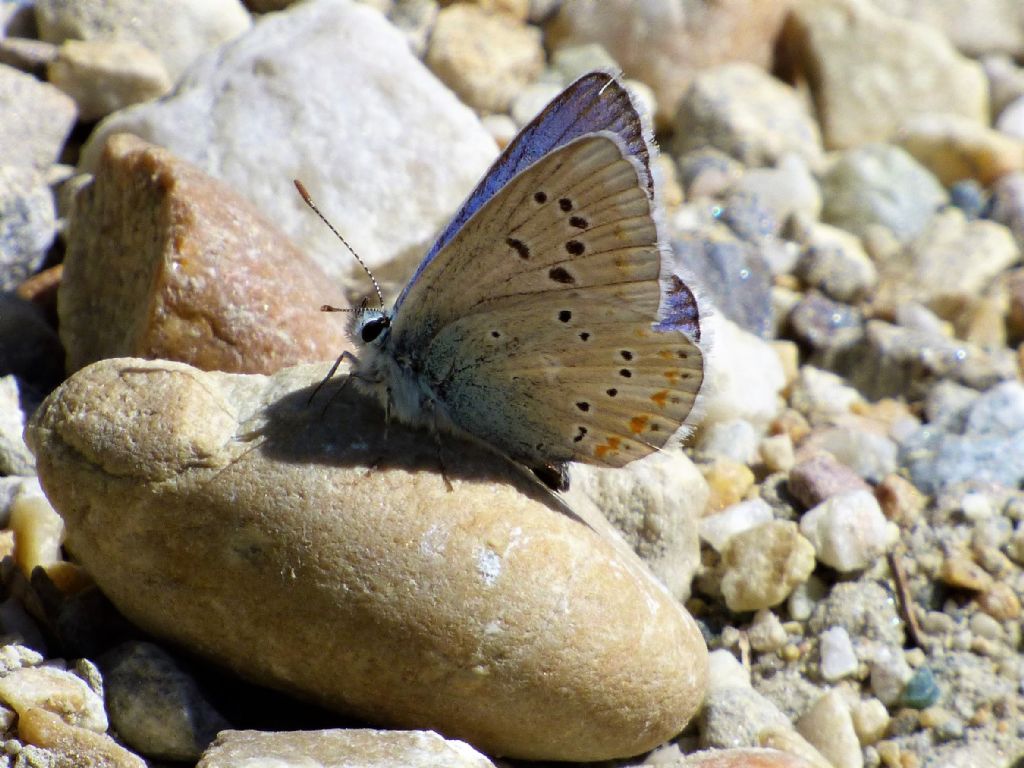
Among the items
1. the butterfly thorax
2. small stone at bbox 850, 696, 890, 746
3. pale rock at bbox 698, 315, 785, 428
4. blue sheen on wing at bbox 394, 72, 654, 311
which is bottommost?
small stone at bbox 850, 696, 890, 746

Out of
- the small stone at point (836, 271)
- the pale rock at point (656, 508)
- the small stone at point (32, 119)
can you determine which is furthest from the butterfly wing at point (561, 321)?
the small stone at point (836, 271)

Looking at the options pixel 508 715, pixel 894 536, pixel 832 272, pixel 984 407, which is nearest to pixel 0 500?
pixel 508 715

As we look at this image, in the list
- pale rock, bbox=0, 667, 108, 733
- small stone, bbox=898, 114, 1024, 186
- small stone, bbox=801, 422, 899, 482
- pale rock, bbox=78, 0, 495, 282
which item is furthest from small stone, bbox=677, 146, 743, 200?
pale rock, bbox=0, 667, 108, 733

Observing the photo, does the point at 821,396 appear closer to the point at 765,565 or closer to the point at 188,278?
the point at 765,565

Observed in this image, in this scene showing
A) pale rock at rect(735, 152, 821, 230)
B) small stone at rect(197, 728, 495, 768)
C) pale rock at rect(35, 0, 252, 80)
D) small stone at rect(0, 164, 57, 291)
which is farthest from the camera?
pale rock at rect(735, 152, 821, 230)

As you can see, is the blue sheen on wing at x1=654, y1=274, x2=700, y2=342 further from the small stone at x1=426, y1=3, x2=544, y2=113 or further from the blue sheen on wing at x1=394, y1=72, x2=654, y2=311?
the small stone at x1=426, y1=3, x2=544, y2=113

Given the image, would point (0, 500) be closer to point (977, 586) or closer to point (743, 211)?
point (977, 586)
